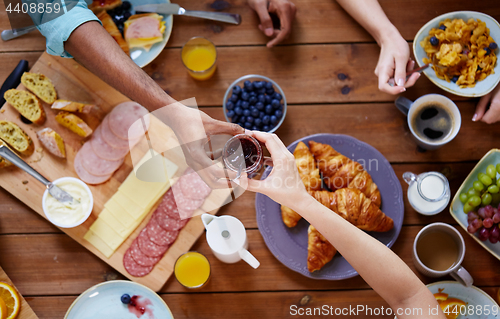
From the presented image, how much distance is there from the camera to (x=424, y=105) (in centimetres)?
150

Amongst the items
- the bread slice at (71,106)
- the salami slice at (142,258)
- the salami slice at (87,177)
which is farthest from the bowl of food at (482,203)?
the bread slice at (71,106)

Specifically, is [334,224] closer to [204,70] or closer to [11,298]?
[204,70]

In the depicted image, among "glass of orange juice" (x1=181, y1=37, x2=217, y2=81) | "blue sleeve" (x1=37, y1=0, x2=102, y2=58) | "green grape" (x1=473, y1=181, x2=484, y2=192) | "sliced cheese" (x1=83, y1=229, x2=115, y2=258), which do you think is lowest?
"green grape" (x1=473, y1=181, x2=484, y2=192)

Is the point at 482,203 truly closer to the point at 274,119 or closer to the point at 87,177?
the point at 274,119

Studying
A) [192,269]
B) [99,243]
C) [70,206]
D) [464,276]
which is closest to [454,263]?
[464,276]

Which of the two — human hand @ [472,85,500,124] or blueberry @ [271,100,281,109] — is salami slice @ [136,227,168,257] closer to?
blueberry @ [271,100,281,109]

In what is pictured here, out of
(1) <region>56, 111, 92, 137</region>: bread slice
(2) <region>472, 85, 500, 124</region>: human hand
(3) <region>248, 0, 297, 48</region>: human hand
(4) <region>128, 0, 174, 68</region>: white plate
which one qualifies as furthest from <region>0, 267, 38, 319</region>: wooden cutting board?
(2) <region>472, 85, 500, 124</region>: human hand

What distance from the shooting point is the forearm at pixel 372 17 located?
A: 1.53 metres

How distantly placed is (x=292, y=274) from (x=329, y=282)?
15cm

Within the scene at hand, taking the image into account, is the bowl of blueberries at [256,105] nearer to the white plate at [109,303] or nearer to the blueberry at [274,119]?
the blueberry at [274,119]

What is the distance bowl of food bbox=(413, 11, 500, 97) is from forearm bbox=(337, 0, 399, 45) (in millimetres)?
129

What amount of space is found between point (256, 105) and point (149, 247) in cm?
71

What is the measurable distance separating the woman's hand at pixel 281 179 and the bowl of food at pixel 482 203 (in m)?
0.78

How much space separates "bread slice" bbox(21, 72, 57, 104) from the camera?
1.54 meters
